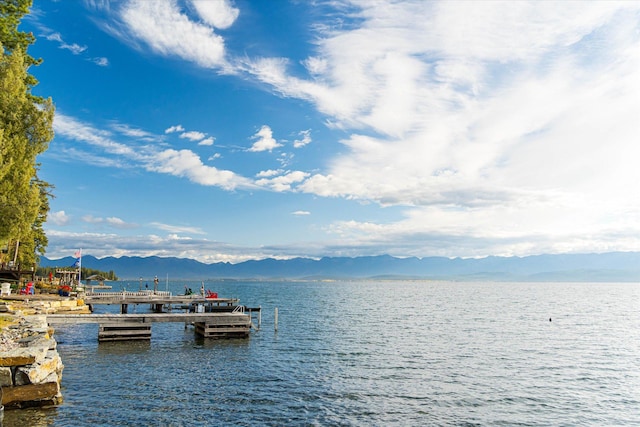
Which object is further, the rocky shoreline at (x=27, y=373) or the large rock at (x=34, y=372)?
the large rock at (x=34, y=372)

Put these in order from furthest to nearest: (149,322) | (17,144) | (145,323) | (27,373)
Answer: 1. (149,322)
2. (145,323)
3. (17,144)
4. (27,373)

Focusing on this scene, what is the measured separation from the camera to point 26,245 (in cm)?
7600

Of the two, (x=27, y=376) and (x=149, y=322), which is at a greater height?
(x=27, y=376)

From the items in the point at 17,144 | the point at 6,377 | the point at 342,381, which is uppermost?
the point at 17,144

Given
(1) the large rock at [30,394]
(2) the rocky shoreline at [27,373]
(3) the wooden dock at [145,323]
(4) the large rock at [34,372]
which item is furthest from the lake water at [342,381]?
(3) the wooden dock at [145,323]

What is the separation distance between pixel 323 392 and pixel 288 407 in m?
3.32

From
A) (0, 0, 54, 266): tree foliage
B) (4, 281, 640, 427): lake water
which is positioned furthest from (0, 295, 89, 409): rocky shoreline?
(0, 0, 54, 266): tree foliage

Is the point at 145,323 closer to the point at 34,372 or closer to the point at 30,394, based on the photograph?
the point at 30,394

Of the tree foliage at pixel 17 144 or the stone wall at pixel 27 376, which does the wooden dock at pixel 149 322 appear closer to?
the tree foliage at pixel 17 144

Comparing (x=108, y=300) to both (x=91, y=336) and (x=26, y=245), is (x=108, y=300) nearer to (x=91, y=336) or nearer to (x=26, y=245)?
(x=91, y=336)

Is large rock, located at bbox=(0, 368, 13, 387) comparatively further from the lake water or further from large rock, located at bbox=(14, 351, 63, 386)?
the lake water

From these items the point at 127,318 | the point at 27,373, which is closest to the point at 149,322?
the point at 127,318

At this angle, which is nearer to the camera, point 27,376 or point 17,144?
point 27,376

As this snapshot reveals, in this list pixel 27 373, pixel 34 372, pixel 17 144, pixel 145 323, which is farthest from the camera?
pixel 145 323
